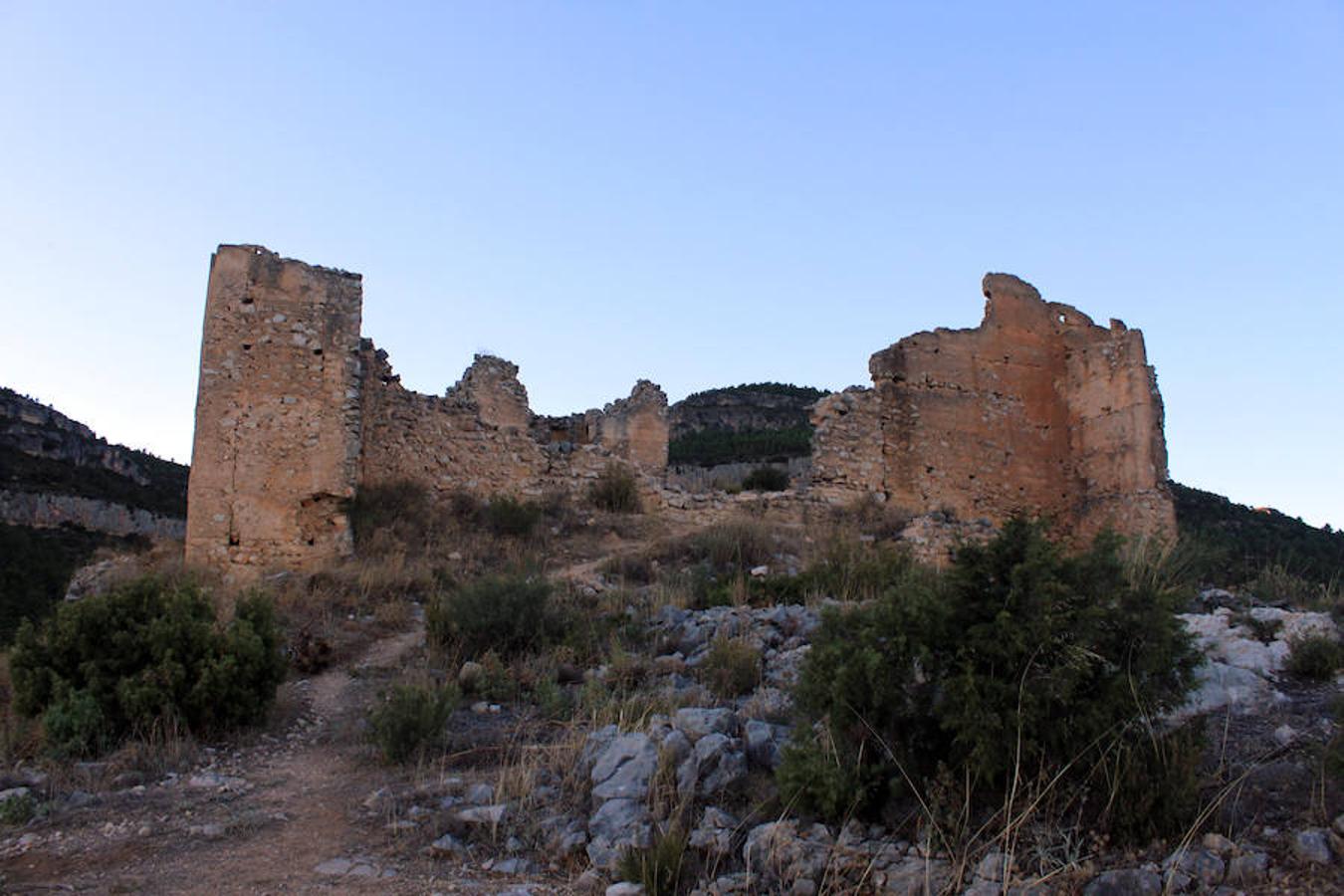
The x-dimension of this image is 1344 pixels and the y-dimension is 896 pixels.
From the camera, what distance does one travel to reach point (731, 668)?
20.8 ft

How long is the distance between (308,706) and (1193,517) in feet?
87.1

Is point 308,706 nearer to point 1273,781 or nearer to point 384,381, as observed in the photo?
point 1273,781

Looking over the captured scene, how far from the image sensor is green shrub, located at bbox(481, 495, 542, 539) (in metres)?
12.6

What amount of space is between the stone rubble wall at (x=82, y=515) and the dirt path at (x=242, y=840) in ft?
91.9

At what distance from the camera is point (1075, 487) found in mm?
15992

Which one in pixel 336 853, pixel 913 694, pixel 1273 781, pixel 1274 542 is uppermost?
pixel 1274 542

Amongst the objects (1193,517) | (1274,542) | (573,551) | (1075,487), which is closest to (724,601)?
(573,551)

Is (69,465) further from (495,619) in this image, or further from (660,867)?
(660,867)

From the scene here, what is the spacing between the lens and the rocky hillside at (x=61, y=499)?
26.2m

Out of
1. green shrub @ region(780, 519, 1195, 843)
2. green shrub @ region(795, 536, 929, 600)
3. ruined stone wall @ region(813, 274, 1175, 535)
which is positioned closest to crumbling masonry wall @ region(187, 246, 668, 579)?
green shrub @ region(795, 536, 929, 600)

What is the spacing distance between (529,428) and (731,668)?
9860 mm

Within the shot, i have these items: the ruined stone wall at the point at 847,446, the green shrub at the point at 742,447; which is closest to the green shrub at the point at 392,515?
the ruined stone wall at the point at 847,446

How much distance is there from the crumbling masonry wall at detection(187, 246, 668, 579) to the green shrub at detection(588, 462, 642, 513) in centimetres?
213

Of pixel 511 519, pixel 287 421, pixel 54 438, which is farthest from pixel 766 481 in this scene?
pixel 54 438
